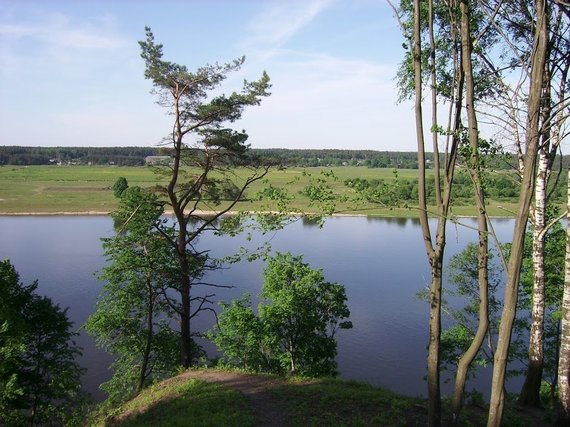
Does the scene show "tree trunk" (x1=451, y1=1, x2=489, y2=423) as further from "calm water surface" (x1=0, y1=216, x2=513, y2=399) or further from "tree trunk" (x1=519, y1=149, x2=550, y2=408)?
"tree trunk" (x1=519, y1=149, x2=550, y2=408)

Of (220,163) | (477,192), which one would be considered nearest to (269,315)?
(220,163)

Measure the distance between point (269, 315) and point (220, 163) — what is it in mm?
5005

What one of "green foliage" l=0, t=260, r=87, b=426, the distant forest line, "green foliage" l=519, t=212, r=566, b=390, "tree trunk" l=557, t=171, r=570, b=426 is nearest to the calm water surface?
"tree trunk" l=557, t=171, r=570, b=426

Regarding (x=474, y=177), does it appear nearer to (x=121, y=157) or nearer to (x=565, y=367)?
(x=565, y=367)

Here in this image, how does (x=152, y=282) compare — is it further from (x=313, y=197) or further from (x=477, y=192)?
(x=477, y=192)

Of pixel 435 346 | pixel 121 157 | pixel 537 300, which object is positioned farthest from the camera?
pixel 121 157

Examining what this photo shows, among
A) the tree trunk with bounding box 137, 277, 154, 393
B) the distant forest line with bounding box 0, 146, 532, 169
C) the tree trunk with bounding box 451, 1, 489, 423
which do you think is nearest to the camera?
the tree trunk with bounding box 451, 1, 489, 423

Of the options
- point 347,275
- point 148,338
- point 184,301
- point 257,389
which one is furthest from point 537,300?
point 347,275

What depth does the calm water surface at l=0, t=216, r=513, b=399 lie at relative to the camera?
18.6m

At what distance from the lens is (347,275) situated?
29781 mm

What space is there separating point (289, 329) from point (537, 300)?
320 inches

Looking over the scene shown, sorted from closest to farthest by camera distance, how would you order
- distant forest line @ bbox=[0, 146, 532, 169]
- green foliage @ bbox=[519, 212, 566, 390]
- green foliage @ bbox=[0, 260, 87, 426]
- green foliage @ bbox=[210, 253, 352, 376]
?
green foliage @ bbox=[0, 260, 87, 426] < green foliage @ bbox=[519, 212, 566, 390] < green foliage @ bbox=[210, 253, 352, 376] < distant forest line @ bbox=[0, 146, 532, 169]

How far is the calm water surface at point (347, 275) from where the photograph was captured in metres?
18.6

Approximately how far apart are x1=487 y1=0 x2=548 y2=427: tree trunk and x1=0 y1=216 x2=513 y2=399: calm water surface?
2.05 feet
